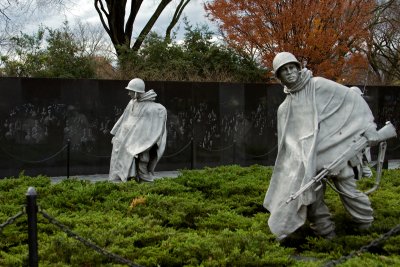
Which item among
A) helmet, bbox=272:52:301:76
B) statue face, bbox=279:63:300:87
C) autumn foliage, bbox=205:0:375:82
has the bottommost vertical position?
statue face, bbox=279:63:300:87

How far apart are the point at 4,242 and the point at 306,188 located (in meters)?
3.21

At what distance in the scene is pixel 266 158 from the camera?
18406mm

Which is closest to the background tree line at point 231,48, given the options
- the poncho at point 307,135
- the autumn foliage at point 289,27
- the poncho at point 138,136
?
the autumn foliage at point 289,27

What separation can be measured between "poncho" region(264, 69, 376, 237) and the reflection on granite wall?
9.33 metres

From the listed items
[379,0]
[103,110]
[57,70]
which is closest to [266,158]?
[103,110]

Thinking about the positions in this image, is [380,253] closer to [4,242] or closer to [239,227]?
[239,227]

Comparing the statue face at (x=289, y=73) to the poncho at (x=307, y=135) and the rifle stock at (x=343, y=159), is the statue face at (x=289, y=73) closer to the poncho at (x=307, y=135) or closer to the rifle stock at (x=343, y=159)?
the poncho at (x=307, y=135)

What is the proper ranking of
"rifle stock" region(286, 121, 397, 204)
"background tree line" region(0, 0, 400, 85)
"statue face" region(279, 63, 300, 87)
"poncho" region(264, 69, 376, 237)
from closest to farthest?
"rifle stock" region(286, 121, 397, 204) → "poncho" region(264, 69, 376, 237) → "statue face" region(279, 63, 300, 87) → "background tree line" region(0, 0, 400, 85)

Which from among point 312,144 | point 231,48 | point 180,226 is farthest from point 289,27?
point 312,144

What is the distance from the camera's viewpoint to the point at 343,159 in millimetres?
6043

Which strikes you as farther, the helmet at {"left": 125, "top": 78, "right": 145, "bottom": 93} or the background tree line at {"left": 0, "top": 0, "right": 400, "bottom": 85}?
the background tree line at {"left": 0, "top": 0, "right": 400, "bottom": 85}

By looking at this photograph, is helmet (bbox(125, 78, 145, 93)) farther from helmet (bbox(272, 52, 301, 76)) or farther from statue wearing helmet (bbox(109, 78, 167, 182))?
helmet (bbox(272, 52, 301, 76))

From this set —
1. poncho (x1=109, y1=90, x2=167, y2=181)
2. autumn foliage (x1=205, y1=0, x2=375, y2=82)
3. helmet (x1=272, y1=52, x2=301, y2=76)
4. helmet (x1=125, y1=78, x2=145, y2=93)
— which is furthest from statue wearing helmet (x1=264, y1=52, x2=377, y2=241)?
autumn foliage (x1=205, y1=0, x2=375, y2=82)

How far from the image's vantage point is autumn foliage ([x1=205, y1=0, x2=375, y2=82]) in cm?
2227
